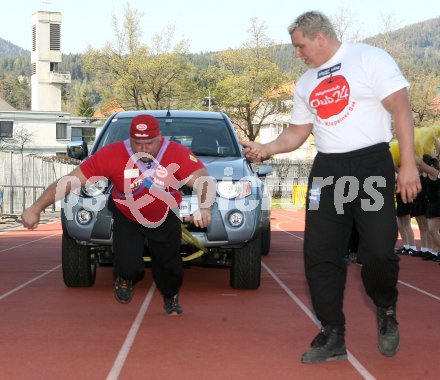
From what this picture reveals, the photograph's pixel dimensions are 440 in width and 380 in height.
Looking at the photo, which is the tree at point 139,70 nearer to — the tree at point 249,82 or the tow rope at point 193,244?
the tree at point 249,82

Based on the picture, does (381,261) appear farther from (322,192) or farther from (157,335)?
(157,335)

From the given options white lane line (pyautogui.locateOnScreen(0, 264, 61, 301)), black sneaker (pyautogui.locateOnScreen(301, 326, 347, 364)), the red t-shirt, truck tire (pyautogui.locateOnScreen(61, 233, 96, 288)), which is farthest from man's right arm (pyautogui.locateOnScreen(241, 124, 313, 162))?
white lane line (pyautogui.locateOnScreen(0, 264, 61, 301))

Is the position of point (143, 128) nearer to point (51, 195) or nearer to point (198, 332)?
point (51, 195)

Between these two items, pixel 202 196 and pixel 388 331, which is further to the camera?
pixel 202 196

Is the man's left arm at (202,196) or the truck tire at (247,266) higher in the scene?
the man's left arm at (202,196)

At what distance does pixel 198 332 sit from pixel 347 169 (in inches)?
76.9

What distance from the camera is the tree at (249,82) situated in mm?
68250

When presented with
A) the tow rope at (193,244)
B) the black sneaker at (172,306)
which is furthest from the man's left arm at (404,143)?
the tow rope at (193,244)

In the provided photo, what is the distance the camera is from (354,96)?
5.28 m

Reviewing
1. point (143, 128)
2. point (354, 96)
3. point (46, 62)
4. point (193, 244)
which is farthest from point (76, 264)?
point (46, 62)

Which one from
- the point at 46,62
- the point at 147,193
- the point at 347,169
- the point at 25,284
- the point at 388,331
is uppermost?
the point at 46,62

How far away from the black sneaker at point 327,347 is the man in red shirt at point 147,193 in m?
1.27

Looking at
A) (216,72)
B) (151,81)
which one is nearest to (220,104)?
(216,72)

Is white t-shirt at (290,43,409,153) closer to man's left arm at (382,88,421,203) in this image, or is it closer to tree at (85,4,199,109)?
man's left arm at (382,88,421,203)
